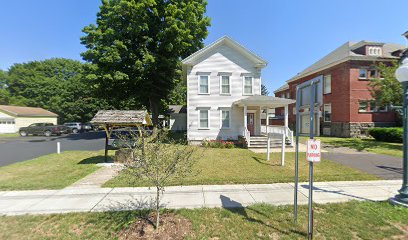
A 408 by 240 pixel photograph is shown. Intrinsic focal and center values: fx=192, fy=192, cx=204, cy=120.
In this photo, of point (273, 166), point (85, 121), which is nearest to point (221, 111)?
point (273, 166)

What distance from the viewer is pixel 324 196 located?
5.53 metres

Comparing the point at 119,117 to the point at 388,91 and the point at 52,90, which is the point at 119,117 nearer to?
the point at 388,91

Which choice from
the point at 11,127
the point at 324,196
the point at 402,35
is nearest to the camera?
the point at 324,196

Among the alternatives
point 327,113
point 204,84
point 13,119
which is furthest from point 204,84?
point 13,119

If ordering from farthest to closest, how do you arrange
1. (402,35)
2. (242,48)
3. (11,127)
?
1. (11,127)
2. (402,35)
3. (242,48)

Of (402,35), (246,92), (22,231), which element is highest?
(402,35)

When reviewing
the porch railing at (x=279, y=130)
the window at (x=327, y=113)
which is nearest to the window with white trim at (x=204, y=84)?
the porch railing at (x=279, y=130)

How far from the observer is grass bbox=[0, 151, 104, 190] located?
22.1 feet

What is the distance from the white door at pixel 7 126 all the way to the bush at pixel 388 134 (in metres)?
52.5

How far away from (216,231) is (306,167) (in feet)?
22.3

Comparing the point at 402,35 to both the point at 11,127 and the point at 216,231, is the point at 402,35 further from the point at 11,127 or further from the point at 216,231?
the point at 11,127

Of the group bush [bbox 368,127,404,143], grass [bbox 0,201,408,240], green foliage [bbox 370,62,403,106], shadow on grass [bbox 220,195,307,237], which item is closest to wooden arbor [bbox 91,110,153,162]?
grass [bbox 0,201,408,240]

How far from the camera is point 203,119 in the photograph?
1720cm

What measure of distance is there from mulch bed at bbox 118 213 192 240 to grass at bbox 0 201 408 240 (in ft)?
0.46
